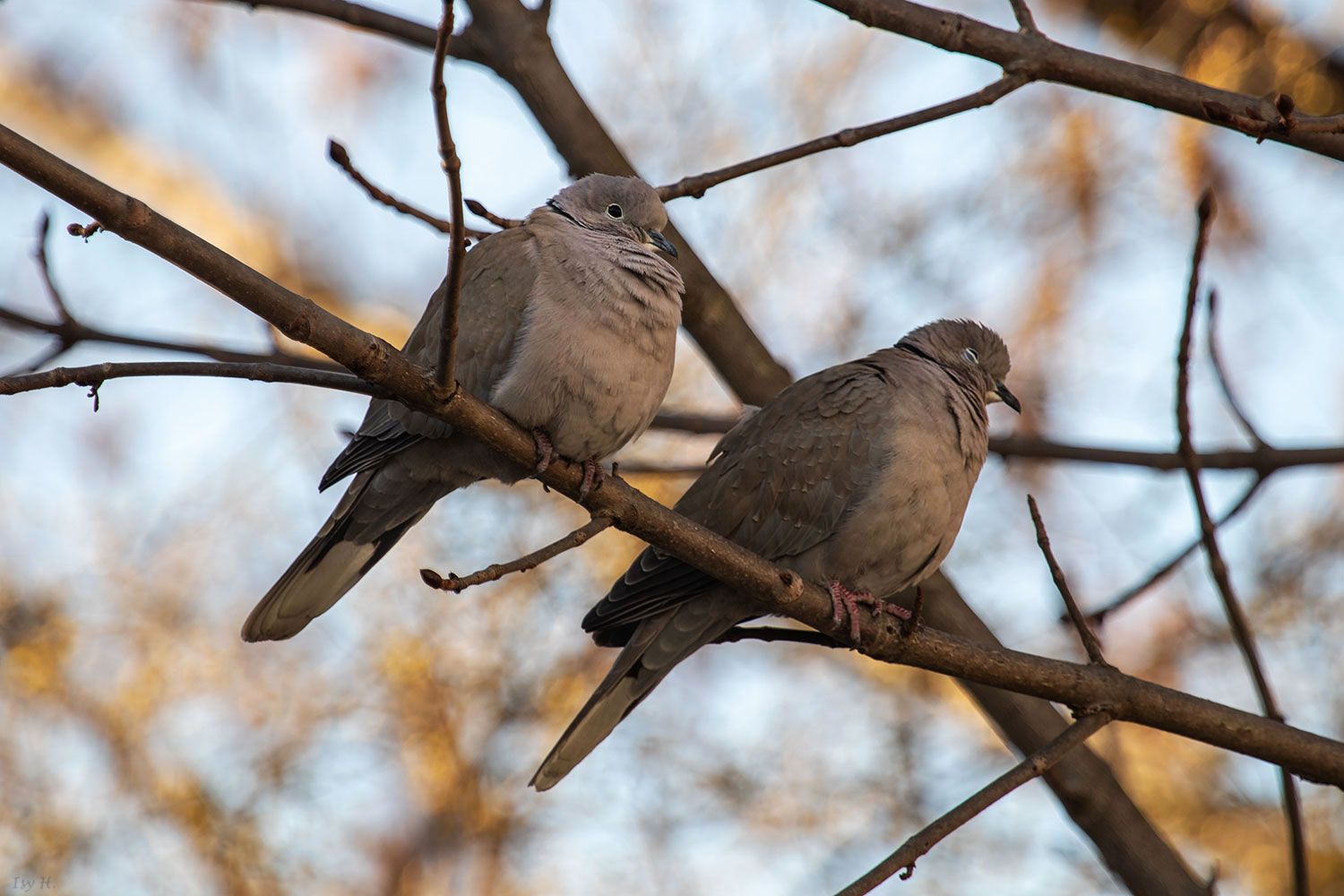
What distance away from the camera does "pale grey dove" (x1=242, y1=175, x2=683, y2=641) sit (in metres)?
3.01

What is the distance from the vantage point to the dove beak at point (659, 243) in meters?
3.52

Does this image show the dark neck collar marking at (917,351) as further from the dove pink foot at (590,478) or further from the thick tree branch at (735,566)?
the dove pink foot at (590,478)

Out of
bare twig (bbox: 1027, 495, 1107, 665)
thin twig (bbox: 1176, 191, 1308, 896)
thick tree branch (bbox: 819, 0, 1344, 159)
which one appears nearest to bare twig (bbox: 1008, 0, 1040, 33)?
thick tree branch (bbox: 819, 0, 1344, 159)

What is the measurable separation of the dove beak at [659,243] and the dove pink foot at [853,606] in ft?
3.50

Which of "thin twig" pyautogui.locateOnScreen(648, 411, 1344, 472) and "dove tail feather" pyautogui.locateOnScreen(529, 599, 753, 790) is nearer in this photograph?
"dove tail feather" pyautogui.locateOnScreen(529, 599, 753, 790)

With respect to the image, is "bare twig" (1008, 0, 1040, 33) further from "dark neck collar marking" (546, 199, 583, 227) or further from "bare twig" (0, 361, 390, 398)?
"bare twig" (0, 361, 390, 398)

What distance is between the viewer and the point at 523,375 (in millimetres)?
3014

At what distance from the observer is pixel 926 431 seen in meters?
3.51

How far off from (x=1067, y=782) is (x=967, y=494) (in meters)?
0.87

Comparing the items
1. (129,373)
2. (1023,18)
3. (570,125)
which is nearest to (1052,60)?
(1023,18)

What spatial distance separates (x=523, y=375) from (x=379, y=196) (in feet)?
1.91

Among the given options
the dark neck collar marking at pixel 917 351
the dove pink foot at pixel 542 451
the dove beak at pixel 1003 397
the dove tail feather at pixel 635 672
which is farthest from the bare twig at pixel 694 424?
the dove pink foot at pixel 542 451

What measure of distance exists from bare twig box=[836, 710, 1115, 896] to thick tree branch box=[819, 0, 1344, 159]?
4.75 feet

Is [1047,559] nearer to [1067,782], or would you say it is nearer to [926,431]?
[926,431]
